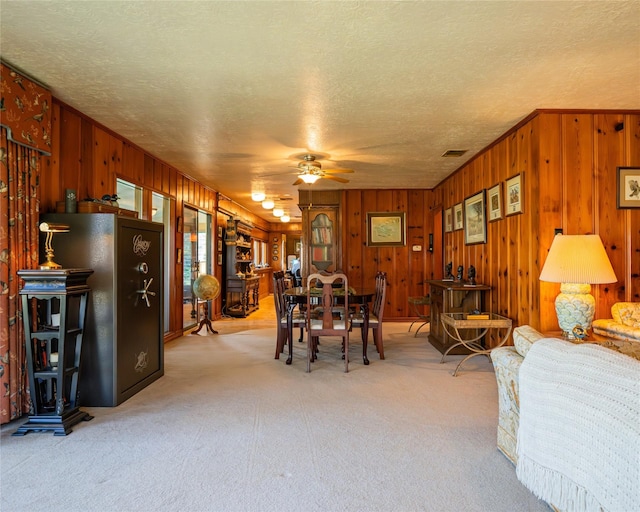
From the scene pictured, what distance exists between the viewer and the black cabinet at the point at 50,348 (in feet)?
8.36

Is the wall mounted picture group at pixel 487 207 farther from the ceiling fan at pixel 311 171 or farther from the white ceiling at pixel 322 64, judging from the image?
the ceiling fan at pixel 311 171

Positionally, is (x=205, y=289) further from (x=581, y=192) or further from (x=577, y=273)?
(x=581, y=192)

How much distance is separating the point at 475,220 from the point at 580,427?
153 inches

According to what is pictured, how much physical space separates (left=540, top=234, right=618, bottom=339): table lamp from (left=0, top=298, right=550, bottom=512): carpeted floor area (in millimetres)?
910

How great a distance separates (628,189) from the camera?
11.5ft

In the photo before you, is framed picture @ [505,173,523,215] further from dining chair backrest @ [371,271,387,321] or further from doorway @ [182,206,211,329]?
doorway @ [182,206,211,329]

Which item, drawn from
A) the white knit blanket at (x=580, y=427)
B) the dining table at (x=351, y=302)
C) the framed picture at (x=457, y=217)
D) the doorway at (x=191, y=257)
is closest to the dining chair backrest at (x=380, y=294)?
the dining table at (x=351, y=302)

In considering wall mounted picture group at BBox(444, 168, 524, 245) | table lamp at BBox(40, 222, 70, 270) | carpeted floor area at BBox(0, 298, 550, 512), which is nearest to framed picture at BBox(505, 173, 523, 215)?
wall mounted picture group at BBox(444, 168, 524, 245)

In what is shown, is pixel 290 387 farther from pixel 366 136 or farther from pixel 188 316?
pixel 188 316

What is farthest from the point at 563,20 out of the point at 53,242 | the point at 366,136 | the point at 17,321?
the point at 17,321

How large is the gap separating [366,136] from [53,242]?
3.05m

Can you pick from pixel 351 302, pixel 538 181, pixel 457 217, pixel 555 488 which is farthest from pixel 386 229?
pixel 555 488

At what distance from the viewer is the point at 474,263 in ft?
16.9

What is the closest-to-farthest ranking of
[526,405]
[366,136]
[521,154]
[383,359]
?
[526,405] → [521,154] → [366,136] → [383,359]
